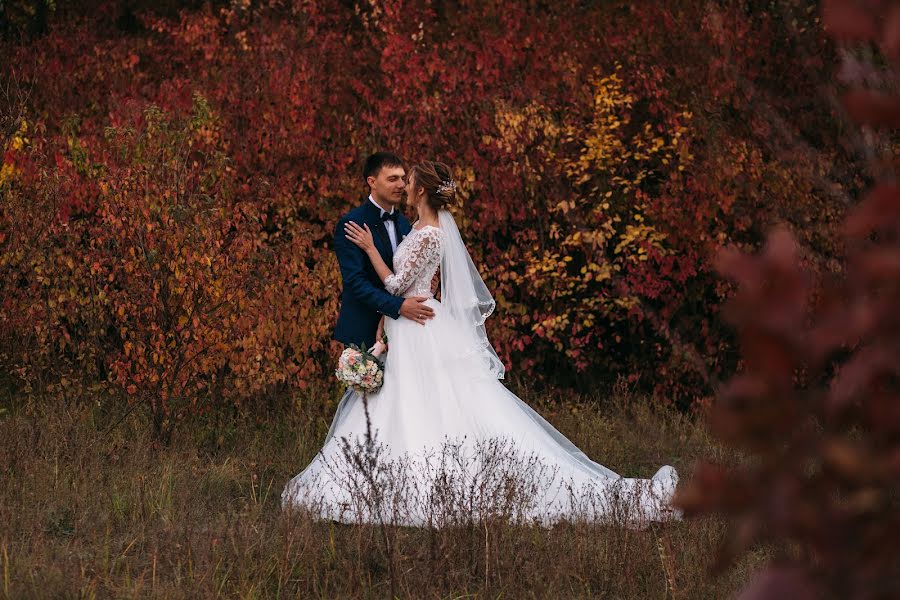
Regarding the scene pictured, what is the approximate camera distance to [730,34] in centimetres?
809

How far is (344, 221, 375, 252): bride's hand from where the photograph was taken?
5.52m

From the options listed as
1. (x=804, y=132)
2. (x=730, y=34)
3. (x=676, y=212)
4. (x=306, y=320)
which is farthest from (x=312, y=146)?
(x=804, y=132)

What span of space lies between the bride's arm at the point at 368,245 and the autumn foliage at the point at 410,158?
42.1 inches

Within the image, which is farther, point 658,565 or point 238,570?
point 658,565

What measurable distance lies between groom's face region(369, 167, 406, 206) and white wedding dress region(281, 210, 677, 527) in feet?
1.11

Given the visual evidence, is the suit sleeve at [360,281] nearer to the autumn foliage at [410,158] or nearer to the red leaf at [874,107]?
the autumn foliage at [410,158]

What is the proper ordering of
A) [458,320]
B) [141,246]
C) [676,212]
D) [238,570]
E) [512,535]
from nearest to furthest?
[238,570] < [512,535] < [458,320] < [141,246] < [676,212]

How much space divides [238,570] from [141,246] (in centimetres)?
289

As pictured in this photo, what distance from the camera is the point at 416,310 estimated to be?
18.0ft

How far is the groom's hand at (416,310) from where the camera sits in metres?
5.49

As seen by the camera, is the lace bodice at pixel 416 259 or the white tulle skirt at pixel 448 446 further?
the lace bodice at pixel 416 259

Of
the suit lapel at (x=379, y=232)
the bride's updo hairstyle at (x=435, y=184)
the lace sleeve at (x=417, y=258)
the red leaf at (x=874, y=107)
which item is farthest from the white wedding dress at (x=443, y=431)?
the red leaf at (x=874, y=107)

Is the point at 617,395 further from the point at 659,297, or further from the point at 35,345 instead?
the point at 35,345

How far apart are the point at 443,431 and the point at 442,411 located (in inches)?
4.1
